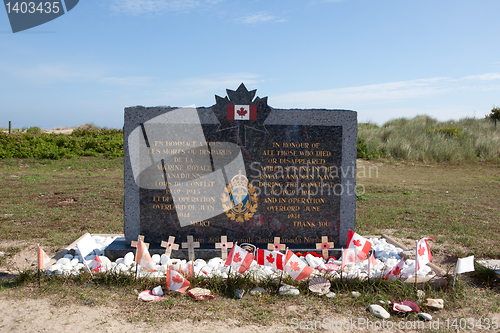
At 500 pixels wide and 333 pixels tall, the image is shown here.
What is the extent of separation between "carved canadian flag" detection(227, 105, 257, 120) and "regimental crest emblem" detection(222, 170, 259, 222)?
837 mm

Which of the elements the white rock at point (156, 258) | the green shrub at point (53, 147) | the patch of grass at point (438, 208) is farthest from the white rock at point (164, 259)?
the green shrub at point (53, 147)

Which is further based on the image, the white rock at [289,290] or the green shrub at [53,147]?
the green shrub at [53,147]

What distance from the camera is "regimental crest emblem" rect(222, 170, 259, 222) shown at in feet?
15.3

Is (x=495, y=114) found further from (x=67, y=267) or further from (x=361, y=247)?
(x=67, y=267)

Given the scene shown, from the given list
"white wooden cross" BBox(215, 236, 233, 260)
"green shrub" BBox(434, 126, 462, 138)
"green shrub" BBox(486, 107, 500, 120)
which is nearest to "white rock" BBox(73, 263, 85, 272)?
"white wooden cross" BBox(215, 236, 233, 260)

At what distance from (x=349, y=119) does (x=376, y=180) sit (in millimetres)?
8099

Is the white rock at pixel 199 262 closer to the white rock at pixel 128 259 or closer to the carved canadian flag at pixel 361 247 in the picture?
the white rock at pixel 128 259

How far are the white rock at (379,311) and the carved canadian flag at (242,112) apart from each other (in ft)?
8.42

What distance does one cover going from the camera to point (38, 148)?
49.4 ft

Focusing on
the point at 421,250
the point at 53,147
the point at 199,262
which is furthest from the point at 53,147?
the point at 421,250

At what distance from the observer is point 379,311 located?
3.14m

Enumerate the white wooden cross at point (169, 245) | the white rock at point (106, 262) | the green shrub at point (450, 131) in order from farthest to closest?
the green shrub at point (450, 131) → the white wooden cross at point (169, 245) → the white rock at point (106, 262)

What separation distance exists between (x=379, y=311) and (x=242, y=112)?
9.01ft

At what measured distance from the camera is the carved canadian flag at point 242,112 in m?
4.59
